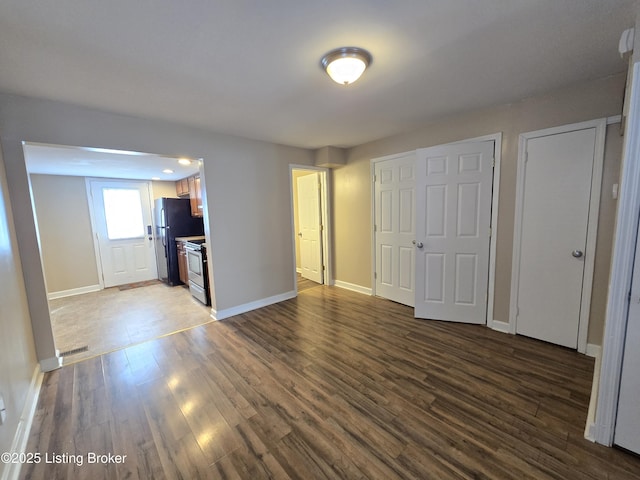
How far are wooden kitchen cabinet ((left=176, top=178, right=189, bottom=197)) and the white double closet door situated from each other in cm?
415

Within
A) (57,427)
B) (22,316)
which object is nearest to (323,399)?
(57,427)

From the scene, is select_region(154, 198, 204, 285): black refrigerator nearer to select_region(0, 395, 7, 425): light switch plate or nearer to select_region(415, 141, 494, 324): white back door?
select_region(0, 395, 7, 425): light switch plate

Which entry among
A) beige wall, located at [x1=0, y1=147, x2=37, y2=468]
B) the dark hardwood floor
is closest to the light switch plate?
beige wall, located at [x1=0, y1=147, x2=37, y2=468]

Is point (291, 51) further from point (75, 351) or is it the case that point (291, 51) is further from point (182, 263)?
point (182, 263)

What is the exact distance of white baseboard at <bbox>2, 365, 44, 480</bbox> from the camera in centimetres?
137

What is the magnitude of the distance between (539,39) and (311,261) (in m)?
4.18

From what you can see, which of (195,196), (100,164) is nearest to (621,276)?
(195,196)

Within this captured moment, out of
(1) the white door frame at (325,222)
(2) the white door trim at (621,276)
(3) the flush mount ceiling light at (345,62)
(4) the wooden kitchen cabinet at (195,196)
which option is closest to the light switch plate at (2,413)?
(3) the flush mount ceiling light at (345,62)

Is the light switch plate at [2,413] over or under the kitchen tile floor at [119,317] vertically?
over

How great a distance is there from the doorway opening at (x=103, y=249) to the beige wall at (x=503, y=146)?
2330 mm

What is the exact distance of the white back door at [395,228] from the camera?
352 centimetres

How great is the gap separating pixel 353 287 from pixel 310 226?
1451 mm

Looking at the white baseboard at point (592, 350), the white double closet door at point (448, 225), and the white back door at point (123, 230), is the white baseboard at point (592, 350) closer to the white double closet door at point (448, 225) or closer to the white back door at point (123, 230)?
the white double closet door at point (448, 225)

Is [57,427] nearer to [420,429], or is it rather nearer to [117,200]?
[420,429]
